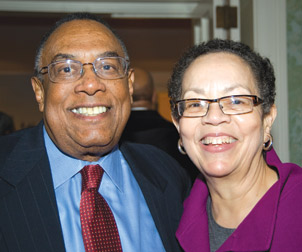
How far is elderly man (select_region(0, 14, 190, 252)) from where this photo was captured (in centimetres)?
149

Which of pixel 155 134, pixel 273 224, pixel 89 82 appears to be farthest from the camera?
pixel 155 134

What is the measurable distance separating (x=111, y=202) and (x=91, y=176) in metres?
0.15

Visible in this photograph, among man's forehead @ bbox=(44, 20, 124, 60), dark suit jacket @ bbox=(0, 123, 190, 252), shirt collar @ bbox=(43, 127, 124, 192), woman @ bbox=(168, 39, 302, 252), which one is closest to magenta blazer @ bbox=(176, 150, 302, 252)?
woman @ bbox=(168, 39, 302, 252)

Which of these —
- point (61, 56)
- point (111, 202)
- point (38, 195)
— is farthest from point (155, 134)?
point (38, 195)

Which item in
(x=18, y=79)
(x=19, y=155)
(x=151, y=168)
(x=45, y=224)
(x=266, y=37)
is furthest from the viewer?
(x=18, y=79)

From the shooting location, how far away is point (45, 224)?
146cm

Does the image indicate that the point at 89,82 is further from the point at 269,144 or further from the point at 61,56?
the point at 269,144

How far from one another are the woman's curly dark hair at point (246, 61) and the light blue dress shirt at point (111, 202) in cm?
41

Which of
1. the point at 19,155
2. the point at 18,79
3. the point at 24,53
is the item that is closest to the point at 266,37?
the point at 19,155

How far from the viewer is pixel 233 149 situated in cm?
155

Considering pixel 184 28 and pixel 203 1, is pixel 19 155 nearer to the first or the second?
pixel 203 1

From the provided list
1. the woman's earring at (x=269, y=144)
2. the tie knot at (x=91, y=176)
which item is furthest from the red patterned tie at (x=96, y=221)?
the woman's earring at (x=269, y=144)

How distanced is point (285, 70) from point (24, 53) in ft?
23.8

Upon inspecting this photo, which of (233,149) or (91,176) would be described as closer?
(233,149)
